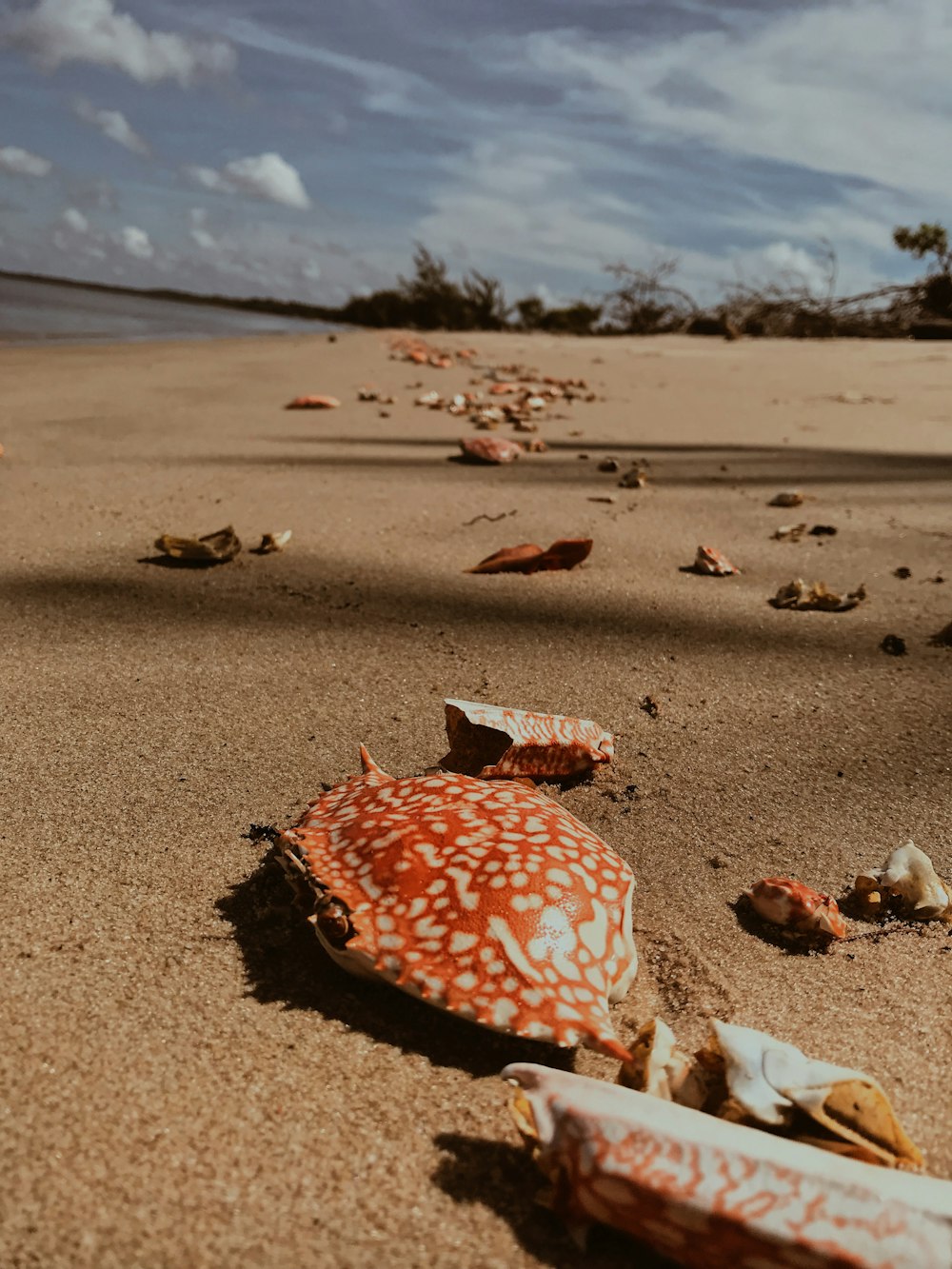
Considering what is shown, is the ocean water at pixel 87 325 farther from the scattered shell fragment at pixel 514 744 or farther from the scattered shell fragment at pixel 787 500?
the scattered shell fragment at pixel 514 744

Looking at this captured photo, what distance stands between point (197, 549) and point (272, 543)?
244 millimetres

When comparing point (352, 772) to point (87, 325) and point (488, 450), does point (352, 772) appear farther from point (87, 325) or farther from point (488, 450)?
point (87, 325)

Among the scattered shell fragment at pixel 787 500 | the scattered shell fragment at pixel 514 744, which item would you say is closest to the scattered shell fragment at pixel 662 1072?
the scattered shell fragment at pixel 514 744

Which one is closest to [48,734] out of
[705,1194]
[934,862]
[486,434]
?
[705,1194]

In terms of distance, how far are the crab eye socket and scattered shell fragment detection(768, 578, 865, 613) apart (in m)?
1.77

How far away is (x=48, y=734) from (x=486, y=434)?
11.0 ft

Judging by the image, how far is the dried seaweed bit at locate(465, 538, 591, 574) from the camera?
2771 mm

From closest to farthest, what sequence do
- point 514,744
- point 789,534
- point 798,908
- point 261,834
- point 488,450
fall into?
point 798,908 < point 261,834 < point 514,744 < point 789,534 < point 488,450

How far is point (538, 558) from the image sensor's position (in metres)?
2.79

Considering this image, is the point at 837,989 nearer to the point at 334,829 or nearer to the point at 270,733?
the point at 334,829

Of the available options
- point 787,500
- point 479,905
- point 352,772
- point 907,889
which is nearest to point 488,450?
point 787,500

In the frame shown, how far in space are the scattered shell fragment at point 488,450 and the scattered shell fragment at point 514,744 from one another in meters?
2.53

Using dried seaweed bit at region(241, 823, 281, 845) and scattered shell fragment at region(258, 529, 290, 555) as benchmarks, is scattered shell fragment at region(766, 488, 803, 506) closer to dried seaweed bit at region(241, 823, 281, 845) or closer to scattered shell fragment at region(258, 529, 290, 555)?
scattered shell fragment at region(258, 529, 290, 555)

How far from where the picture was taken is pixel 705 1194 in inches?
34.3
